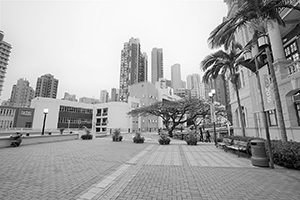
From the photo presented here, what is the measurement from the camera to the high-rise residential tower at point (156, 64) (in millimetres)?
165425

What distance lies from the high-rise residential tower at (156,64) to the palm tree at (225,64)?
150620mm

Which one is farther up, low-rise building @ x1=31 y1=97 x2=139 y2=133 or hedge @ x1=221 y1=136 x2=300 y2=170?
A: low-rise building @ x1=31 y1=97 x2=139 y2=133

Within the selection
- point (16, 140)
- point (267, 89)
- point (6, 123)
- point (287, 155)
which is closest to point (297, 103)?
point (267, 89)

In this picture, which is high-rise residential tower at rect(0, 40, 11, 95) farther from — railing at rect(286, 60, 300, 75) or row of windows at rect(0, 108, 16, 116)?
railing at rect(286, 60, 300, 75)

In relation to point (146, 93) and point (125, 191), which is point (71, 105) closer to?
point (146, 93)

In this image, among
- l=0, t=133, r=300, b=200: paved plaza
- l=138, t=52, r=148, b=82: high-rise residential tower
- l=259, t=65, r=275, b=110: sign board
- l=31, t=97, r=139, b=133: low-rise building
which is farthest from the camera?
l=138, t=52, r=148, b=82: high-rise residential tower

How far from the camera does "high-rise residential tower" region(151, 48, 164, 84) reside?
16543 cm

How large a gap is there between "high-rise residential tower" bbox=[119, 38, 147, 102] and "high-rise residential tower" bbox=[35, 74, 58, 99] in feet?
189

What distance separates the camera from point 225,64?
1412 centimetres

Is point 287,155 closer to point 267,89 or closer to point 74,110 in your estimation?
point 267,89

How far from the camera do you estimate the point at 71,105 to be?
5550cm

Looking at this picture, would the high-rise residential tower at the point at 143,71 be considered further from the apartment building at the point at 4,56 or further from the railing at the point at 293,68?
the railing at the point at 293,68

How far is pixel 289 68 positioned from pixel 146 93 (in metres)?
60.0

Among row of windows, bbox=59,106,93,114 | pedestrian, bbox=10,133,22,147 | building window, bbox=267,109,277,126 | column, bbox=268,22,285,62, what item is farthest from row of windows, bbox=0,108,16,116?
column, bbox=268,22,285,62
